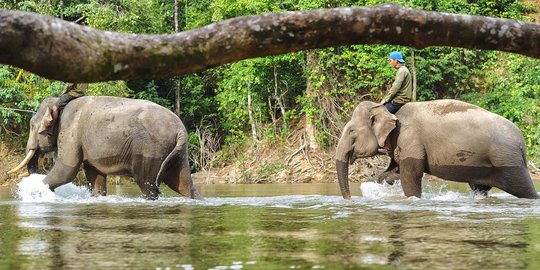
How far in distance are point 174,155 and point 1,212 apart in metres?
3.38

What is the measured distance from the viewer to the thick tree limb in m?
5.62

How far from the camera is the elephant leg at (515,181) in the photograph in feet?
46.5

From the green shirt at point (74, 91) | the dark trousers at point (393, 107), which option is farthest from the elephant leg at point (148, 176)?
the dark trousers at point (393, 107)

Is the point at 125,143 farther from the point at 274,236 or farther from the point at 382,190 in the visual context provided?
the point at 274,236

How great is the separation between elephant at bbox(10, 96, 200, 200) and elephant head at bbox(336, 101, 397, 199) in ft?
7.89

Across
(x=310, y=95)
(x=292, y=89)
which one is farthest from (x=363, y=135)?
(x=292, y=89)

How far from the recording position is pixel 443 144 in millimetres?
14461

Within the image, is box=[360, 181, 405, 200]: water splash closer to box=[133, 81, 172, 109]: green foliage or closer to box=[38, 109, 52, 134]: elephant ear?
box=[38, 109, 52, 134]: elephant ear

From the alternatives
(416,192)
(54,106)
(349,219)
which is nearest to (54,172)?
(54,106)

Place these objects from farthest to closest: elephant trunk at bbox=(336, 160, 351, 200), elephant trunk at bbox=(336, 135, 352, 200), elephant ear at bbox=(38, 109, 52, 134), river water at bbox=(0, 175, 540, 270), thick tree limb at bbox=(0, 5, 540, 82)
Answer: elephant ear at bbox=(38, 109, 52, 134), elephant trunk at bbox=(336, 135, 352, 200), elephant trunk at bbox=(336, 160, 351, 200), river water at bbox=(0, 175, 540, 270), thick tree limb at bbox=(0, 5, 540, 82)

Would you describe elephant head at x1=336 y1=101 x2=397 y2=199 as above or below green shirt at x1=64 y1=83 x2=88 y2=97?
below

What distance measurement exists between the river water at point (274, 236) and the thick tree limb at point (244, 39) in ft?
4.10

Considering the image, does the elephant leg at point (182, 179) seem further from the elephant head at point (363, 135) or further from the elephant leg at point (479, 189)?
the elephant leg at point (479, 189)

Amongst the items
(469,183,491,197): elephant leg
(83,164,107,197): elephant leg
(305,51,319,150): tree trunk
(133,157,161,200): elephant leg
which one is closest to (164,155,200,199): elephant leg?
(133,157,161,200): elephant leg
